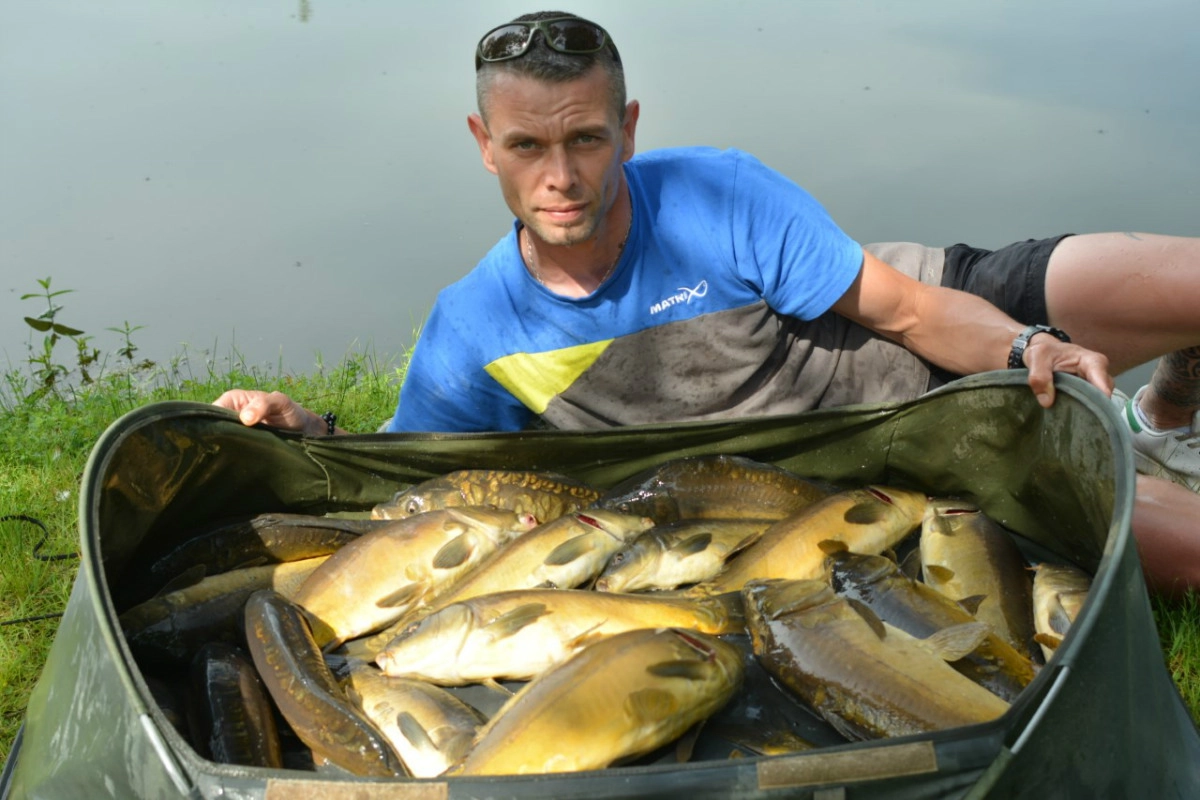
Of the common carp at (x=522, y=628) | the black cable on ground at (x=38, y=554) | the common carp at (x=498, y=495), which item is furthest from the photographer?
the black cable on ground at (x=38, y=554)

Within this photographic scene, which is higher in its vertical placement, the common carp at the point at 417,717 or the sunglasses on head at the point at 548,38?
the sunglasses on head at the point at 548,38

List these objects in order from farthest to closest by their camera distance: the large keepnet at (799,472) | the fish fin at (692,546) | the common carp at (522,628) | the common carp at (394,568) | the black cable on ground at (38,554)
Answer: the black cable on ground at (38,554), the fish fin at (692,546), the common carp at (394,568), the common carp at (522,628), the large keepnet at (799,472)

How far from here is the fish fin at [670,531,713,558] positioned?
2725 mm

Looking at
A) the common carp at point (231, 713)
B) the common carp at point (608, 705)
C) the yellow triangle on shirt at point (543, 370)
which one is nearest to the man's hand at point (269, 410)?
the yellow triangle on shirt at point (543, 370)

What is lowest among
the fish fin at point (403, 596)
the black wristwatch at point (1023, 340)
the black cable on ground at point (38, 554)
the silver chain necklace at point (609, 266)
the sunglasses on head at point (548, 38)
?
the black cable on ground at point (38, 554)

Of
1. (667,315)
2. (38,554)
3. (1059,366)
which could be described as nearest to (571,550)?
(667,315)

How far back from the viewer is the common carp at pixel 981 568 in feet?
8.09

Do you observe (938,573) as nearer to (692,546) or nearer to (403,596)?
(692,546)

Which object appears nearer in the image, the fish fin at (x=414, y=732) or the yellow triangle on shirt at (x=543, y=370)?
the fish fin at (x=414, y=732)

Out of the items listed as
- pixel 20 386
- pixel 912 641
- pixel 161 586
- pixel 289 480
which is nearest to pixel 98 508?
pixel 161 586

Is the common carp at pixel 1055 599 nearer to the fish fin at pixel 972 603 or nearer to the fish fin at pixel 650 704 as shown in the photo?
the fish fin at pixel 972 603

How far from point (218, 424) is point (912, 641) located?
174 cm

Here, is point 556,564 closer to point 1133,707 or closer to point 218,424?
point 218,424

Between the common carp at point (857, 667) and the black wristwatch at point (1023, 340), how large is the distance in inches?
33.4
